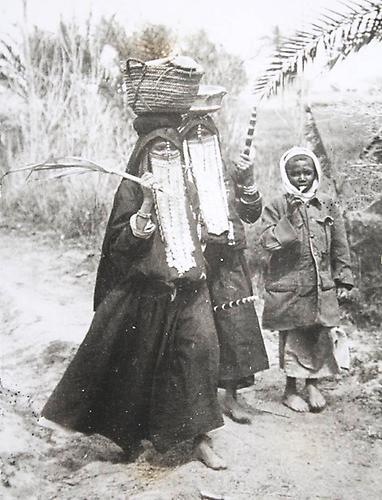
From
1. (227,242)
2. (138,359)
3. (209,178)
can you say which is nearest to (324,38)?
(209,178)

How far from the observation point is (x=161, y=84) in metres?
2.14

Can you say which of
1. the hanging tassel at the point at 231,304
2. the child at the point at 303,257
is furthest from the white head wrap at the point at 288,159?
the hanging tassel at the point at 231,304

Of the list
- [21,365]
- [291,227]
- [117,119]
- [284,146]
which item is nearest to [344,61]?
[284,146]

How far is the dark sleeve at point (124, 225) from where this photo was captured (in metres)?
2.17

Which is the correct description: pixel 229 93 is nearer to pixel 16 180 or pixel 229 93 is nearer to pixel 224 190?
pixel 224 190

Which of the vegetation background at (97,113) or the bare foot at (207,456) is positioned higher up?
the vegetation background at (97,113)

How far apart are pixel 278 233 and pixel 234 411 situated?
0.69 meters

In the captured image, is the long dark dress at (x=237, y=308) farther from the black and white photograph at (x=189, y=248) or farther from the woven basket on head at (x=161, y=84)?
the woven basket on head at (x=161, y=84)

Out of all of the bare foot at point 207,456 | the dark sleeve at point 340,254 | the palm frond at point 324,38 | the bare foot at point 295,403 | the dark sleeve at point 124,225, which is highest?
the palm frond at point 324,38

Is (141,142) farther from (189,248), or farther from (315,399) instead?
(315,399)

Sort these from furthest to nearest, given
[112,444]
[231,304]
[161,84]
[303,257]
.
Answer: [303,257] < [231,304] < [112,444] < [161,84]

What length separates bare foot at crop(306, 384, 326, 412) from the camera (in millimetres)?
2645

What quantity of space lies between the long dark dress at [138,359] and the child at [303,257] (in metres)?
0.45

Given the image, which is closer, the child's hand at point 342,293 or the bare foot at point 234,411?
the bare foot at point 234,411
